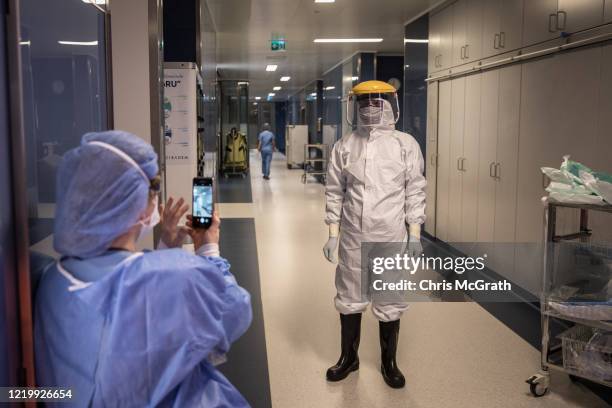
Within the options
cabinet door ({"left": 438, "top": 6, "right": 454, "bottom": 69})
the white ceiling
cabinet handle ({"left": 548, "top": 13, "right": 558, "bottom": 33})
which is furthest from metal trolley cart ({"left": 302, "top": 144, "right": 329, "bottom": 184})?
cabinet handle ({"left": 548, "top": 13, "right": 558, "bottom": 33})

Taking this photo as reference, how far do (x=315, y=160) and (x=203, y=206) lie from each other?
12754 millimetres

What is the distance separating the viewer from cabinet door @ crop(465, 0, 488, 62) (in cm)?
590

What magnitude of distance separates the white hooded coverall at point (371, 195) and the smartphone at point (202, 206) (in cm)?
170

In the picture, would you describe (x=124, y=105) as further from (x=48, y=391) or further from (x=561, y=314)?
(x=561, y=314)

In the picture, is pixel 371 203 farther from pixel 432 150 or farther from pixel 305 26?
pixel 305 26

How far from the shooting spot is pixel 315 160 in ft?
47.1

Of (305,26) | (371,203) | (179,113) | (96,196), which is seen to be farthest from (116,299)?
(305,26)

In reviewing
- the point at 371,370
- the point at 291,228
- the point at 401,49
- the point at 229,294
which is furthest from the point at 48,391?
the point at 401,49

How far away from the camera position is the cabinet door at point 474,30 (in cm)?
590

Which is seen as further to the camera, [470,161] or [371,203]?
[470,161]

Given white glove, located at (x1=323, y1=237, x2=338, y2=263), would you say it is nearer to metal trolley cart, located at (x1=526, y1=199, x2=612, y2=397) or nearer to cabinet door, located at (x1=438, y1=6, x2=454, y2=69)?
metal trolley cart, located at (x1=526, y1=199, x2=612, y2=397)

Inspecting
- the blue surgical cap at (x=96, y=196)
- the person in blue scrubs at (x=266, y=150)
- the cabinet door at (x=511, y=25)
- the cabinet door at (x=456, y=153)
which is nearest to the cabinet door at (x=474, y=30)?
the cabinet door at (x=456, y=153)

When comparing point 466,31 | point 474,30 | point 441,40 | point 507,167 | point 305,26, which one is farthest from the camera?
point 305,26

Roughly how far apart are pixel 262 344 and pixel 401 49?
30.1ft
